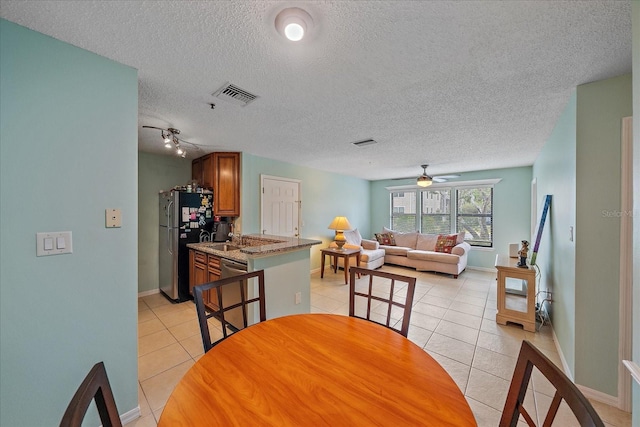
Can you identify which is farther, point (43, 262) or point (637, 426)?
point (43, 262)

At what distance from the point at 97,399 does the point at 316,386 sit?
0.65 metres

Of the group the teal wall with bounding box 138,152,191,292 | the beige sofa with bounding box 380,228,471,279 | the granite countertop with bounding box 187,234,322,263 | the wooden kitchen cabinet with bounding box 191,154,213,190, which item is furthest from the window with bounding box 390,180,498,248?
the teal wall with bounding box 138,152,191,292

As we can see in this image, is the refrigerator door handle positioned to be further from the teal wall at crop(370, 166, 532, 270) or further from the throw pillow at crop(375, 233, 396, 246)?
the teal wall at crop(370, 166, 532, 270)

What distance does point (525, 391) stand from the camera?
70cm

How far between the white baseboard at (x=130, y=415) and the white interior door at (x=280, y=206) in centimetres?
277

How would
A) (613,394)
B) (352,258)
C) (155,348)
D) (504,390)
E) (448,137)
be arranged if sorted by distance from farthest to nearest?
(352,258)
(448,137)
(155,348)
(504,390)
(613,394)

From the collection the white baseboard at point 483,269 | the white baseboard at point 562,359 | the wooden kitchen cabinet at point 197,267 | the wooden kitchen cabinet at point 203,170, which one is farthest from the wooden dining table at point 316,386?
the white baseboard at point 483,269

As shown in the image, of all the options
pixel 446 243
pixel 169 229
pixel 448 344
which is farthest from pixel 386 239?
pixel 169 229

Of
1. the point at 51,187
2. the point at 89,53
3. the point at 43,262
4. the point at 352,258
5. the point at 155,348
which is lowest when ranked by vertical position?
the point at 155,348

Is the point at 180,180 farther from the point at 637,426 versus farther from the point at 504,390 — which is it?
the point at 637,426

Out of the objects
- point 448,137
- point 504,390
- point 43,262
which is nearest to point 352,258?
point 448,137

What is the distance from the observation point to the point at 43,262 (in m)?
1.31

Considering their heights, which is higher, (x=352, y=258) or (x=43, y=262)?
(x=43, y=262)

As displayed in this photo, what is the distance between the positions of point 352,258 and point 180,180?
12.1 ft
